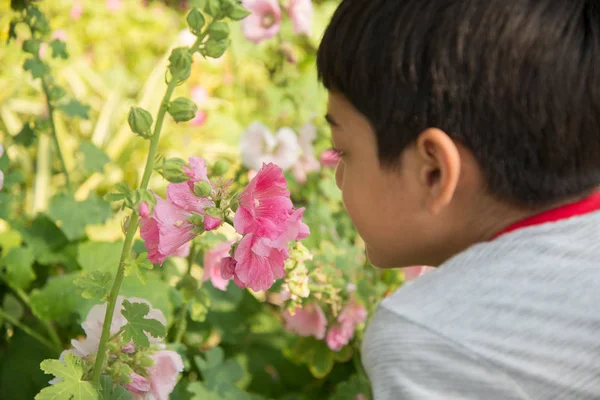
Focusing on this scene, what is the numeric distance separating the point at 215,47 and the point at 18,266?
0.68 m

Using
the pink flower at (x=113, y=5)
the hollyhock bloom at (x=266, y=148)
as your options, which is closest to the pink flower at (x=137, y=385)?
the hollyhock bloom at (x=266, y=148)

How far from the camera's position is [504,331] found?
822mm

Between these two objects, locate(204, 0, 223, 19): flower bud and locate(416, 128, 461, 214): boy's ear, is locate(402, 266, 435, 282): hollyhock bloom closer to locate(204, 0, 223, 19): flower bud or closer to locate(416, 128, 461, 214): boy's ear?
locate(416, 128, 461, 214): boy's ear

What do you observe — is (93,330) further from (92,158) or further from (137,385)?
(92,158)

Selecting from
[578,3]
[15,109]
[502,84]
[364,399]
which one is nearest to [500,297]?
[502,84]

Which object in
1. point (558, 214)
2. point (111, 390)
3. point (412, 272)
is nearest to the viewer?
point (111, 390)

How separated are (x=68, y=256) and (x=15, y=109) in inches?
48.1

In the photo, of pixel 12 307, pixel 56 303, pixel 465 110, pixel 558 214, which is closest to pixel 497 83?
pixel 465 110

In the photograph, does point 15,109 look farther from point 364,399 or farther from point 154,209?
point 154,209

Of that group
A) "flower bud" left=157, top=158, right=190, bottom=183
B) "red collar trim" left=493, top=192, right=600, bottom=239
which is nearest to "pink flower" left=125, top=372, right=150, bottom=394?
"flower bud" left=157, top=158, right=190, bottom=183

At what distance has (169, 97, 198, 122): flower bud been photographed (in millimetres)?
754

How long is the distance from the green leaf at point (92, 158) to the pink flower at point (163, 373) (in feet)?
1.89

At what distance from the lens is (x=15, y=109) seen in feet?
7.97

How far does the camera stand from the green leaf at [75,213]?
52.4 inches
